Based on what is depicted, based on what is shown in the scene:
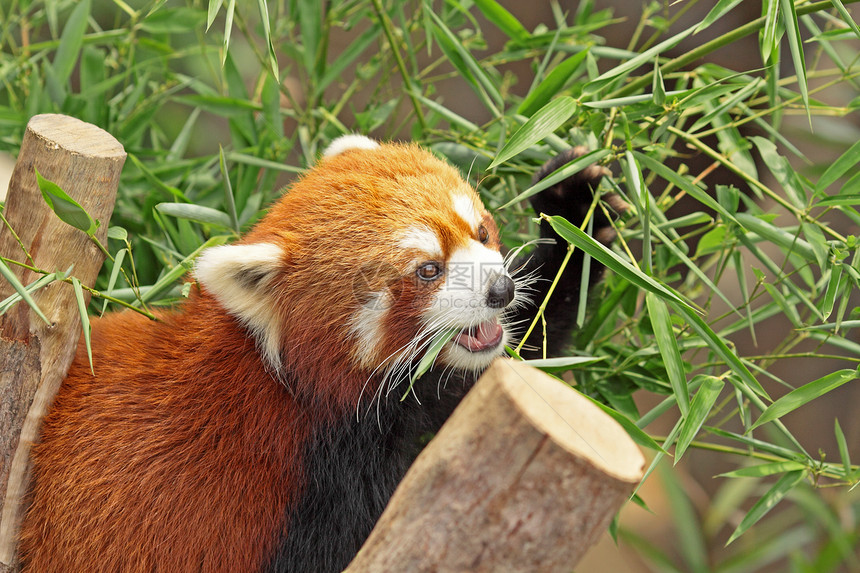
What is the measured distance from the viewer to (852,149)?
1.65m

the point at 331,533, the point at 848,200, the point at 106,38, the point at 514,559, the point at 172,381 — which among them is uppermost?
the point at 106,38

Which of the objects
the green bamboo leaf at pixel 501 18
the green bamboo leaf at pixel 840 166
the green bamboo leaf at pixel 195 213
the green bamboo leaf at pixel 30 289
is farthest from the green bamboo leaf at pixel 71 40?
the green bamboo leaf at pixel 840 166

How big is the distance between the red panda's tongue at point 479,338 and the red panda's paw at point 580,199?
0.38 meters

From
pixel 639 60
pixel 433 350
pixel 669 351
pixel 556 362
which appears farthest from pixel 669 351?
pixel 639 60

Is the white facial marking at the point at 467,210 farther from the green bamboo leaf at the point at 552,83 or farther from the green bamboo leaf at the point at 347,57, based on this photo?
the green bamboo leaf at the point at 347,57

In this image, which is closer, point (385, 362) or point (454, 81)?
point (385, 362)

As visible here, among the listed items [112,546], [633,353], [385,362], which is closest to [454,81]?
[633,353]

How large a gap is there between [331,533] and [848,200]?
137 cm

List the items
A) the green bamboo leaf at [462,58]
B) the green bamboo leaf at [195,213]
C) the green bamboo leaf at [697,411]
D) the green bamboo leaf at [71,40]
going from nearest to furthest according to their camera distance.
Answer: the green bamboo leaf at [697,411] < the green bamboo leaf at [195,213] < the green bamboo leaf at [462,58] < the green bamboo leaf at [71,40]

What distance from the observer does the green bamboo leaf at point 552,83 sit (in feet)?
6.08

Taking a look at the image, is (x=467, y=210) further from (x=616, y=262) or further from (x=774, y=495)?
(x=774, y=495)

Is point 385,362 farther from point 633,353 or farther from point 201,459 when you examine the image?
point 633,353

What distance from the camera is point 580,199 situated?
6.20ft

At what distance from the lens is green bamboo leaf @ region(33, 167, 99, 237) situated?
139cm
